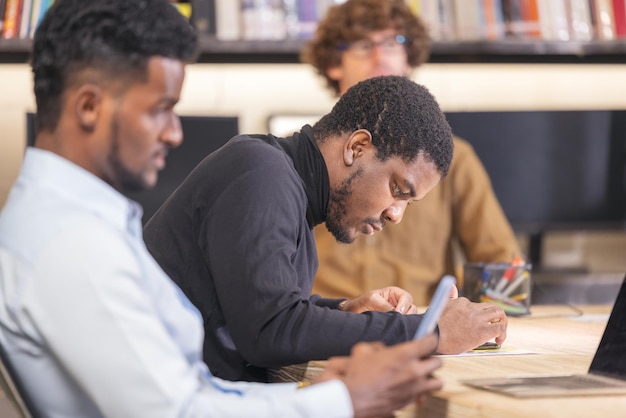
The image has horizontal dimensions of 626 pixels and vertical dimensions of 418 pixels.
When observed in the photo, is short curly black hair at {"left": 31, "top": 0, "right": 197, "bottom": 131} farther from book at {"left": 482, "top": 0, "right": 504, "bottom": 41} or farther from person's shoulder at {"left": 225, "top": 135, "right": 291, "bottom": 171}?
book at {"left": 482, "top": 0, "right": 504, "bottom": 41}

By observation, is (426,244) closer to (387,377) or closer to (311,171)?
(311,171)

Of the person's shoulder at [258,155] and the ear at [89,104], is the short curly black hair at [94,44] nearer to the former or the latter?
the ear at [89,104]

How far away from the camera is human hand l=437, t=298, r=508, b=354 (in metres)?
1.54

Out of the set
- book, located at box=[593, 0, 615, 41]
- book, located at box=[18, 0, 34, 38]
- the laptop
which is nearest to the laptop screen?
the laptop

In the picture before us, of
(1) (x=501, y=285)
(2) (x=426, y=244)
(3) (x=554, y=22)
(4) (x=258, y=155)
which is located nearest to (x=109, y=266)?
(4) (x=258, y=155)

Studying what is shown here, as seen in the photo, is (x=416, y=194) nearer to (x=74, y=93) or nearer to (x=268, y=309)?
(x=268, y=309)

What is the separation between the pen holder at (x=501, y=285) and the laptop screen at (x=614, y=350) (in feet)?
2.19

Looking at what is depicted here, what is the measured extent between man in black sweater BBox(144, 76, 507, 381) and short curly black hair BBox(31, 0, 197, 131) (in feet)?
1.46

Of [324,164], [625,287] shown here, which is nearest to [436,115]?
[324,164]

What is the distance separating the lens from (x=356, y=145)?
172 centimetres

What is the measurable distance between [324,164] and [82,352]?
85 cm

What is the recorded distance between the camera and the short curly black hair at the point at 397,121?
168 cm

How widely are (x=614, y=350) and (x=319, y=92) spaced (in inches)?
98.1

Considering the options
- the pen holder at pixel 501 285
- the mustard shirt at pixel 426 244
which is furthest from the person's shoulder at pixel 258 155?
the mustard shirt at pixel 426 244
